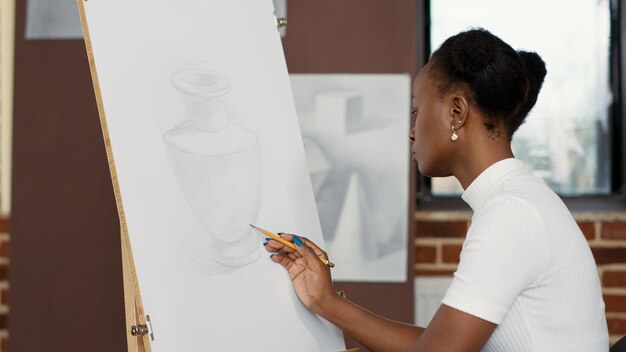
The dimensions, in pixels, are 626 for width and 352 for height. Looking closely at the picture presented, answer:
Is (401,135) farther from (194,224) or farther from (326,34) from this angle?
(194,224)

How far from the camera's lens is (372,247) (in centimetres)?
220

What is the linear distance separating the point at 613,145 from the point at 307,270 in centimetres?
136

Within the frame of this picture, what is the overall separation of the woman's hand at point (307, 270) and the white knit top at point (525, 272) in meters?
0.30

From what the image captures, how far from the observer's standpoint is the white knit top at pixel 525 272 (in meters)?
1.12

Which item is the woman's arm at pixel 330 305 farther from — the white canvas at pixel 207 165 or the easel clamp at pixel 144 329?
the easel clamp at pixel 144 329

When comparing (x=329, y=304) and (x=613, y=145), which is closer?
(x=329, y=304)

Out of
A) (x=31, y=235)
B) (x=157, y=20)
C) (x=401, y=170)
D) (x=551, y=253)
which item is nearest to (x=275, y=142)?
(x=157, y=20)

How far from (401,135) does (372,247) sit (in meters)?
0.31

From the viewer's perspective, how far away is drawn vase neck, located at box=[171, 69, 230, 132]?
55.5 inches

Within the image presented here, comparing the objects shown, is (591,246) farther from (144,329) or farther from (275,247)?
(144,329)

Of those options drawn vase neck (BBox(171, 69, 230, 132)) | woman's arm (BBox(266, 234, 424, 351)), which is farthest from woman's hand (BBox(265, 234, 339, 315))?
drawn vase neck (BBox(171, 69, 230, 132))

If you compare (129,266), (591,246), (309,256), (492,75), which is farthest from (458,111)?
(591,246)

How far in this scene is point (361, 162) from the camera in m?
2.19

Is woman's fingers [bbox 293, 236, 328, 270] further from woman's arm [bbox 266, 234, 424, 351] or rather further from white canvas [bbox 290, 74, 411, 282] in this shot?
white canvas [bbox 290, 74, 411, 282]
